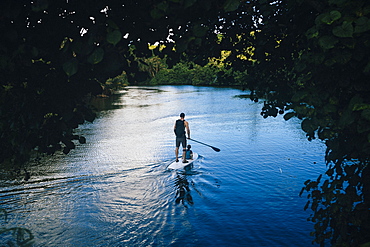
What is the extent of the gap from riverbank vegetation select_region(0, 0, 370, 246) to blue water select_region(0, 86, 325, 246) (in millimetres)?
4283

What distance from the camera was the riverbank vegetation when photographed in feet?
9.24

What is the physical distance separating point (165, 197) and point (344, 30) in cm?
821

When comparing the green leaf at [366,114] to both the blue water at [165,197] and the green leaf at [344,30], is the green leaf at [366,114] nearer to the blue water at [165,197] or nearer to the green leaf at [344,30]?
the green leaf at [344,30]

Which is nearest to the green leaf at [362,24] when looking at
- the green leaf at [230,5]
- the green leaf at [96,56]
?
the green leaf at [230,5]

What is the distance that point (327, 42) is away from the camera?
119 inches

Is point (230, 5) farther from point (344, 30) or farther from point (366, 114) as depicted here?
point (366, 114)

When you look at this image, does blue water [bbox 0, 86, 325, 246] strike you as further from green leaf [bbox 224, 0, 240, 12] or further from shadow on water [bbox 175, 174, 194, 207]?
green leaf [bbox 224, 0, 240, 12]

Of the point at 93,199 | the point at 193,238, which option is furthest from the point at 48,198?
the point at 193,238

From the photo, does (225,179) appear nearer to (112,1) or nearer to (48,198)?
(48,198)

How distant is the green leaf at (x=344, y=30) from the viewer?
114 inches

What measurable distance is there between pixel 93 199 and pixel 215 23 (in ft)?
24.1

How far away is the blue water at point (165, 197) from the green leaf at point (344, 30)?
570 centimetres

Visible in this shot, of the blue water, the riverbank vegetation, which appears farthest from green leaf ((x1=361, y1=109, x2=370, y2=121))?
the blue water

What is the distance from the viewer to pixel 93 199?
1016cm
